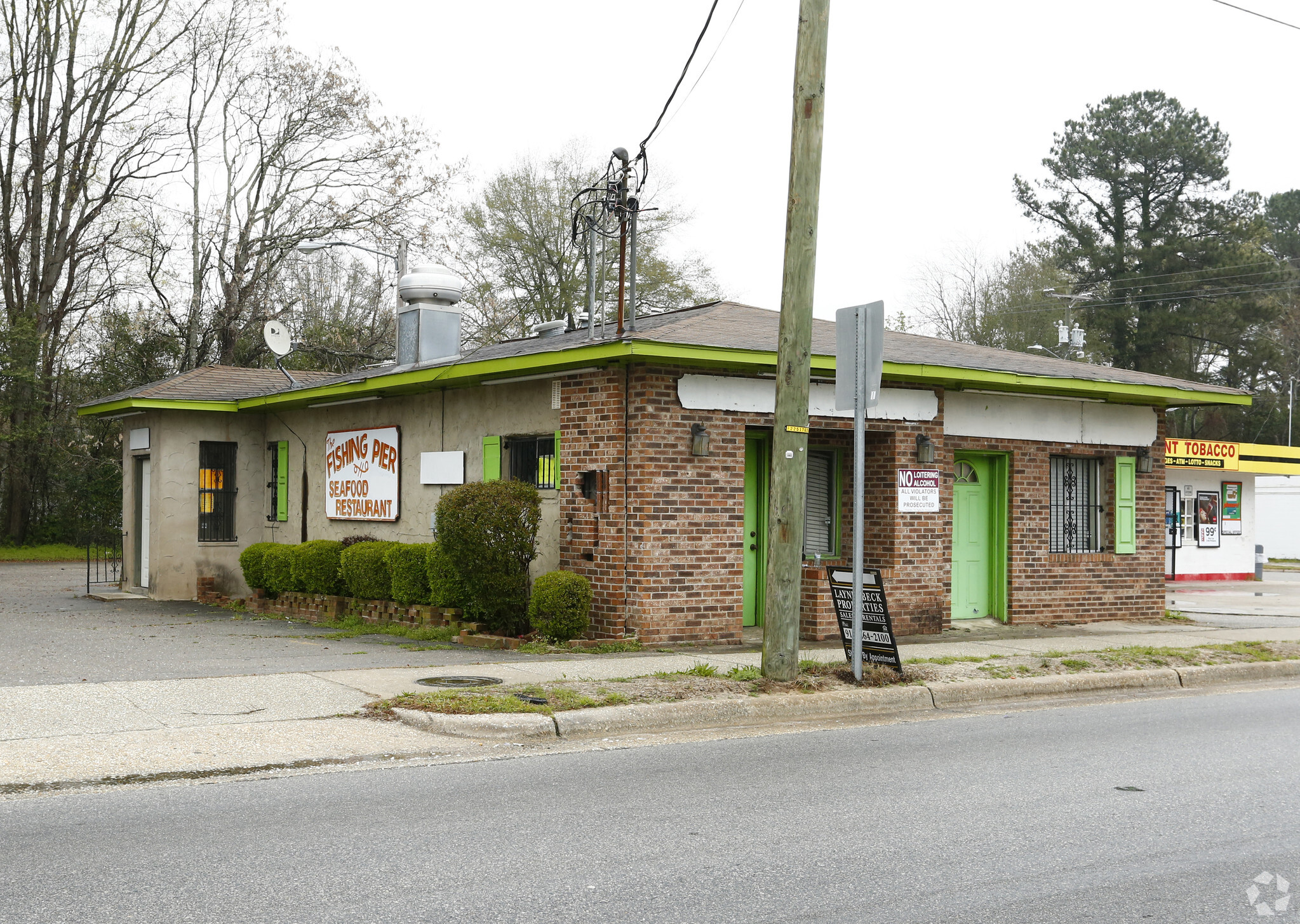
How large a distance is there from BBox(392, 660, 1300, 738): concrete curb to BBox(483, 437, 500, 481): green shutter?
242 inches

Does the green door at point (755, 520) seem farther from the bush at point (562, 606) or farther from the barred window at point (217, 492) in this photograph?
the barred window at point (217, 492)

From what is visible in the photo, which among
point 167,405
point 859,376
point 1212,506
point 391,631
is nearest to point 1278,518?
point 1212,506

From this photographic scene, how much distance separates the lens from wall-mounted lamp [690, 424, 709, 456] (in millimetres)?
13039

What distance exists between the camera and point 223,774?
7223 mm

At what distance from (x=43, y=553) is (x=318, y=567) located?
73.2 ft

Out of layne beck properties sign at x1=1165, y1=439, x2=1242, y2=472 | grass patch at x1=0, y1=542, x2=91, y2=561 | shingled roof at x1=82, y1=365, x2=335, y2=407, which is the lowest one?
grass patch at x1=0, y1=542, x2=91, y2=561

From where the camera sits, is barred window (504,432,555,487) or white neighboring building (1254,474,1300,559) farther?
white neighboring building (1254,474,1300,559)

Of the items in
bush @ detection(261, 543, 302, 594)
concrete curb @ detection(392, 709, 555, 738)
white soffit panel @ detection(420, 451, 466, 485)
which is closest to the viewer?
concrete curb @ detection(392, 709, 555, 738)

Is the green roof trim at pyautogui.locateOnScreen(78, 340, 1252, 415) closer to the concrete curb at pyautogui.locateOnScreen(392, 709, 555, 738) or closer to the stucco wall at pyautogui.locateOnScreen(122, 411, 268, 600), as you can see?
the stucco wall at pyautogui.locateOnScreen(122, 411, 268, 600)

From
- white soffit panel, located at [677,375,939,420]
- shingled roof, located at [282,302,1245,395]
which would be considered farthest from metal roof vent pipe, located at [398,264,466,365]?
white soffit panel, located at [677,375,939,420]

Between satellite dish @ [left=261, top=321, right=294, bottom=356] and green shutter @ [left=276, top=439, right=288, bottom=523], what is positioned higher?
satellite dish @ [left=261, top=321, right=294, bottom=356]

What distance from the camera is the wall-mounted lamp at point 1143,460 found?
55.7 feet

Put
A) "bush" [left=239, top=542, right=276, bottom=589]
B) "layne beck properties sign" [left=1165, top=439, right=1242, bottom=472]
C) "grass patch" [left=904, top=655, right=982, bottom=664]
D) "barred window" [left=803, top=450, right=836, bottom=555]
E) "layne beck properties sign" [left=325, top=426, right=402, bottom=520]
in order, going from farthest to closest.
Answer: "layne beck properties sign" [left=1165, top=439, right=1242, bottom=472], "bush" [left=239, top=542, right=276, bottom=589], "layne beck properties sign" [left=325, top=426, right=402, bottom=520], "barred window" [left=803, top=450, right=836, bottom=555], "grass patch" [left=904, top=655, right=982, bottom=664]

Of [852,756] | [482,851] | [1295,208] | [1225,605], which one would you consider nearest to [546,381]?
[852,756]
